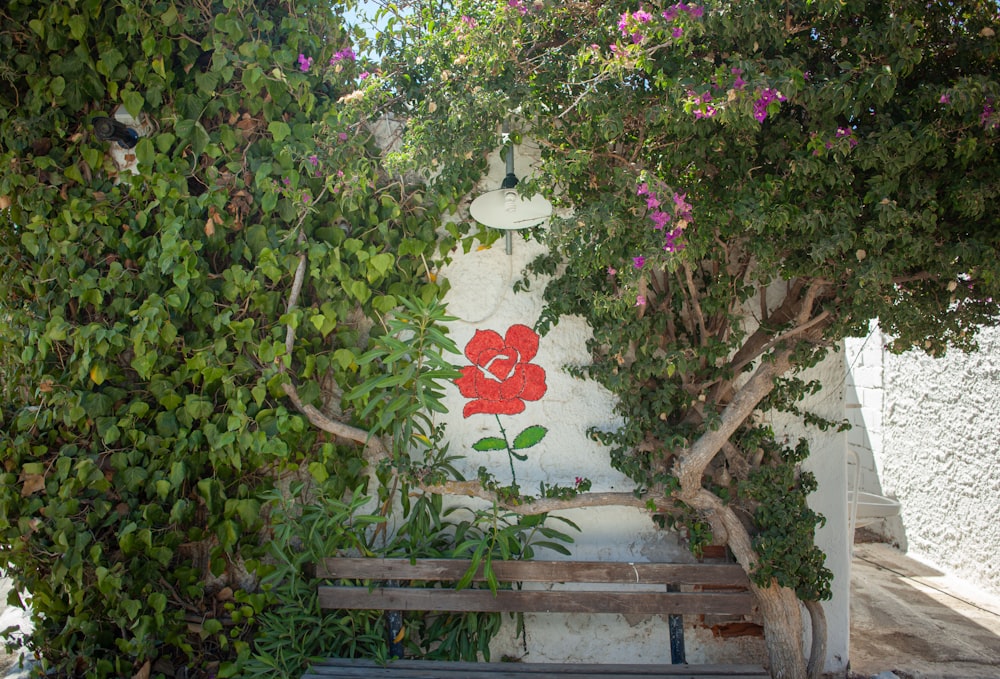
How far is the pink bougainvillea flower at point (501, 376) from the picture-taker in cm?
342

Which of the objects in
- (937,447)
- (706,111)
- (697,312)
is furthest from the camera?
(937,447)

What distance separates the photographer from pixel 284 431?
10.5ft

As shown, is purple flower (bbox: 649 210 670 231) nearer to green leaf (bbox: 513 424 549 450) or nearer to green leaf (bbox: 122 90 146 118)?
green leaf (bbox: 513 424 549 450)

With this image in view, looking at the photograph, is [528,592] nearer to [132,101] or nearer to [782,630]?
[782,630]

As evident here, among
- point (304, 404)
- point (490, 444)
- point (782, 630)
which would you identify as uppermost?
point (304, 404)

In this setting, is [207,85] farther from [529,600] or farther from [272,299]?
[529,600]

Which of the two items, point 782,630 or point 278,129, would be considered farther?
point 278,129

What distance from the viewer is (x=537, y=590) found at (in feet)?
10.4

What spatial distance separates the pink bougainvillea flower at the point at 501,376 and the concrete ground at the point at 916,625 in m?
1.92

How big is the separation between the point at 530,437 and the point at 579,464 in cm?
26

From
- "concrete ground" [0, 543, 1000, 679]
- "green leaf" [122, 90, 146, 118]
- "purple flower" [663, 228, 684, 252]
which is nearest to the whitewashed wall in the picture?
"concrete ground" [0, 543, 1000, 679]

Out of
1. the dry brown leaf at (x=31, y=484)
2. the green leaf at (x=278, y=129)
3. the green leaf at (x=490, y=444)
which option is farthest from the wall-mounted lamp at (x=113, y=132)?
the green leaf at (x=490, y=444)

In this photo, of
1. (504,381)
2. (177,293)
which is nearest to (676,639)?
(504,381)

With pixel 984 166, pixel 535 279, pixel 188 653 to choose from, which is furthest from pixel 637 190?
→ pixel 188 653
